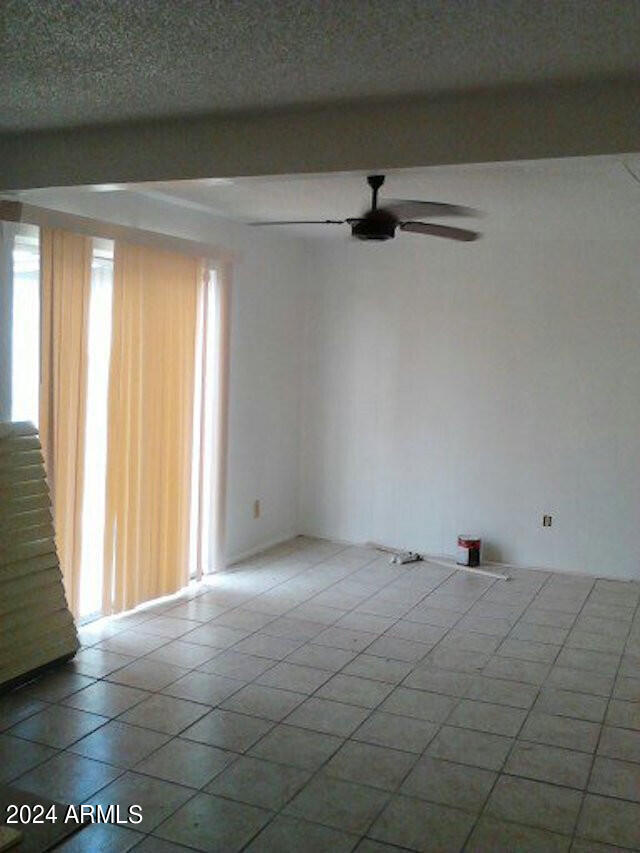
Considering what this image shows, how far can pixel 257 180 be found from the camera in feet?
9.96

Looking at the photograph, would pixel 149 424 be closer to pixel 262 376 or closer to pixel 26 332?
pixel 26 332

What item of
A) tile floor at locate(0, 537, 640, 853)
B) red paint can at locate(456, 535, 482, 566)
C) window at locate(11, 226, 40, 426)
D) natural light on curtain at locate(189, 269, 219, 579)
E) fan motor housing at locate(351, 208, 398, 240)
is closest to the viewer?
tile floor at locate(0, 537, 640, 853)

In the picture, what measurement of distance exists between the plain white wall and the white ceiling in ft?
1.44

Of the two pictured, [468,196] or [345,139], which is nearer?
[345,139]

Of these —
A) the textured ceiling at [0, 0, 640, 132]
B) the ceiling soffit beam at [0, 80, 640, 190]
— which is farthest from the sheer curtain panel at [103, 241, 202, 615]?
the textured ceiling at [0, 0, 640, 132]

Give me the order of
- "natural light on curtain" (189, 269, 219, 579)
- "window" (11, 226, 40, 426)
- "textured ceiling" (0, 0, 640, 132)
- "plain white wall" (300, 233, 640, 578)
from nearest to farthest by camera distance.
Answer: "textured ceiling" (0, 0, 640, 132) → "window" (11, 226, 40, 426) → "natural light on curtain" (189, 269, 219, 579) → "plain white wall" (300, 233, 640, 578)

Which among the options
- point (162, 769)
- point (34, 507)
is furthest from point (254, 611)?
point (162, 769)

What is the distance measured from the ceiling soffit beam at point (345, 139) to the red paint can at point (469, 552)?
11.3ft

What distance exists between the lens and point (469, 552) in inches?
223

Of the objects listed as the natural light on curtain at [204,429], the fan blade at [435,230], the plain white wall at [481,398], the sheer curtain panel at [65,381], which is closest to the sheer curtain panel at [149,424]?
the natural light on curtain at [204,429]

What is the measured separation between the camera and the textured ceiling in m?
2.04

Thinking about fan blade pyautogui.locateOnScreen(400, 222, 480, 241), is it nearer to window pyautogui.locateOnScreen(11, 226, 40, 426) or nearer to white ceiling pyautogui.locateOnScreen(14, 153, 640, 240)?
white ceiling pyautogui.locateOnScreen(14, 153, 640, 240)

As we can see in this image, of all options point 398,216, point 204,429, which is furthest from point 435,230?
point 204,429

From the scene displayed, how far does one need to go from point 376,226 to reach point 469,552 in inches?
110
